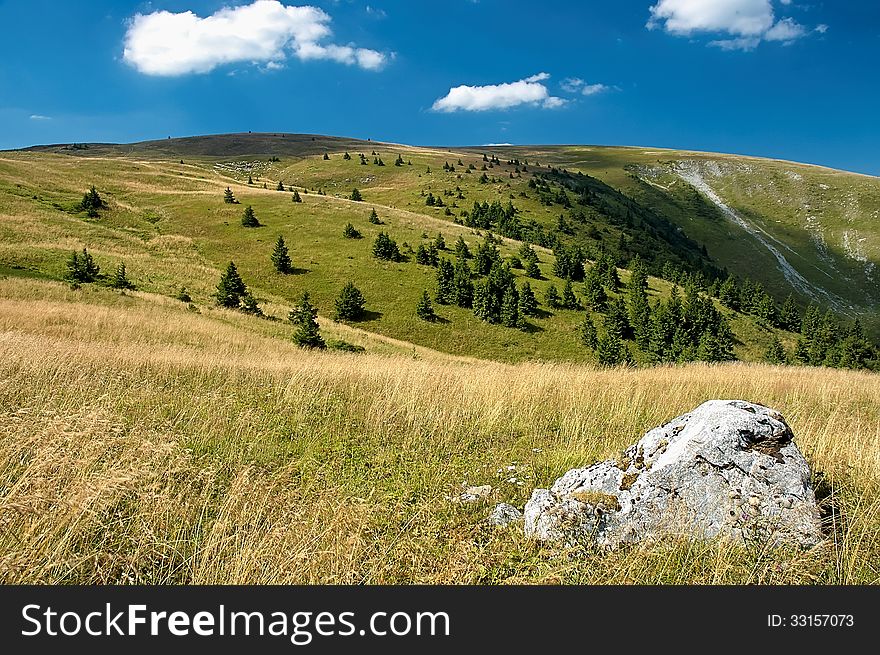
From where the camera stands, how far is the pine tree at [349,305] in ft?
149

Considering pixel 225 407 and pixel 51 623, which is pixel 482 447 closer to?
pixel 225 407

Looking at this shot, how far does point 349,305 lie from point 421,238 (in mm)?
22936

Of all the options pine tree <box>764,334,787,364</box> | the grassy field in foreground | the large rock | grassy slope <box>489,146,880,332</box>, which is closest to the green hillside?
grassy slope <box>489,146,880,332</box>

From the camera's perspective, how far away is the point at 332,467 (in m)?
5.55

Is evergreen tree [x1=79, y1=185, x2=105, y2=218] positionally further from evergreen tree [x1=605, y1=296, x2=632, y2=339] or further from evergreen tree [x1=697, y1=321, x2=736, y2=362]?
evergreen tree [x1=697, y1=321, x2=736, y2=362]

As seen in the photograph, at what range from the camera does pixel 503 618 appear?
321 cm

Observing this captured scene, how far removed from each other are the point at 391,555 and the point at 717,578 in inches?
104

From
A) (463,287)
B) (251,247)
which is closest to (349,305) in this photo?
(463,287)

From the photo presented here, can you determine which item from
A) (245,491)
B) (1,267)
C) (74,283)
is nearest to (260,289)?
(74,283)

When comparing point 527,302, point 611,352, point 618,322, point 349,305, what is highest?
point 527,302

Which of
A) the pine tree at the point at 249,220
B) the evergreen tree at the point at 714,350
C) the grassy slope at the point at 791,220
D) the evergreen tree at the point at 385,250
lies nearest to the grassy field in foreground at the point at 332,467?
the evergreen tree at the point at 714,350

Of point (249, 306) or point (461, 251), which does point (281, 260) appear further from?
point (461, 251)

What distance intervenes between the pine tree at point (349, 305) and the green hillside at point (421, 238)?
4.10 ft

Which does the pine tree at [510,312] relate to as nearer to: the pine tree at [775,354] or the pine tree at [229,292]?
the pine tree at [229,292]
